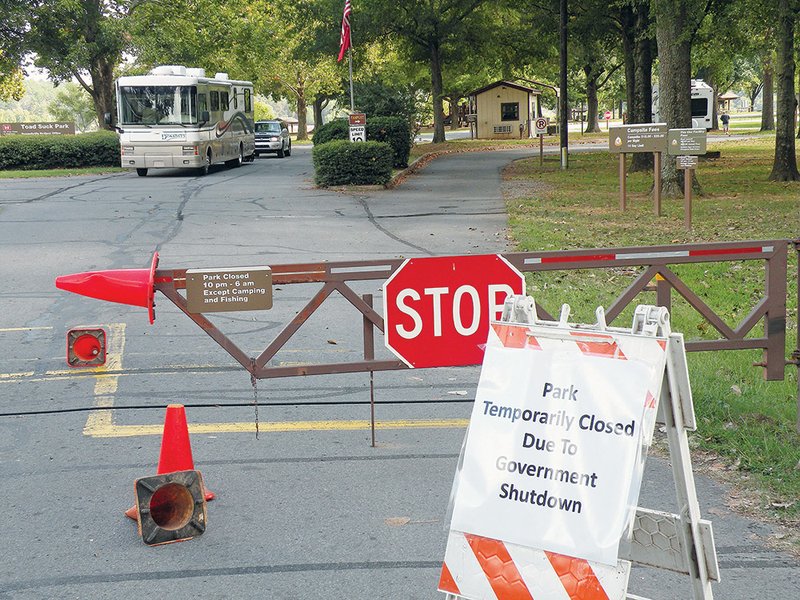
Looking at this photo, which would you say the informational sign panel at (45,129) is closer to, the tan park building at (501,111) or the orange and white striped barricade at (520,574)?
the tan park building at (501,111)

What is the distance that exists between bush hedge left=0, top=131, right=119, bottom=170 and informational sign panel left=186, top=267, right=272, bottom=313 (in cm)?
3346

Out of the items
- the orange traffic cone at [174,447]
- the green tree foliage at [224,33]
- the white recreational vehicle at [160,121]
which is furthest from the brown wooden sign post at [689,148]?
the green tree foliage at [224,33]

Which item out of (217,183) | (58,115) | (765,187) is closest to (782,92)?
(765,187)

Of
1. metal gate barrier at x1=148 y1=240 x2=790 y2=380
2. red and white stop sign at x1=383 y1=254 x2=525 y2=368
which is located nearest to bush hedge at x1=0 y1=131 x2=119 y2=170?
metal gate barrier at x1=148 y1=240 x2=790 y2=380

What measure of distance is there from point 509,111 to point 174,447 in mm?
65410

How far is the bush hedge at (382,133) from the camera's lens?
29.8 meters

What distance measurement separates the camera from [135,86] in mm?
31188

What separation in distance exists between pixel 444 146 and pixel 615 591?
46.1 metres

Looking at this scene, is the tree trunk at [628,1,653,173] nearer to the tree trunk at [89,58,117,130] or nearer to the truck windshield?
the truck windshield

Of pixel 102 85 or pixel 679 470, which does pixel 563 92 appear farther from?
pixel 679 470

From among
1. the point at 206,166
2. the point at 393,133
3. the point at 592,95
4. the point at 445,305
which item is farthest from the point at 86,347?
the point at 592,95

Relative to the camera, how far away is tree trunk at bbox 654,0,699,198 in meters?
20.8

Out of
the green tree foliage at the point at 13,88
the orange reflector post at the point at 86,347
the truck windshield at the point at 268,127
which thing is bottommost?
the orange reflector post at the point at 86,347

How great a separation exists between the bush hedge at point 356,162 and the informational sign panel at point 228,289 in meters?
19.7
